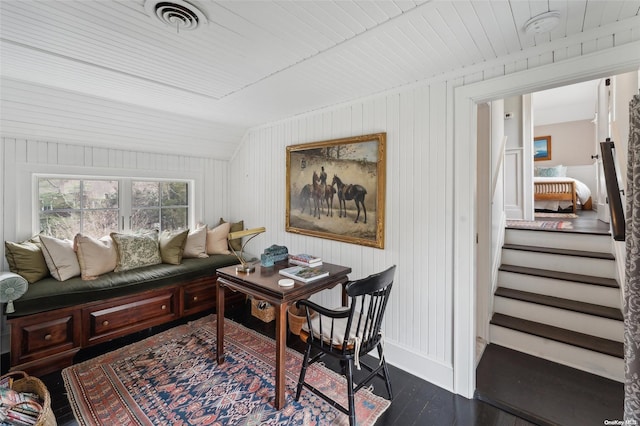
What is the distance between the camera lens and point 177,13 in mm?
1430

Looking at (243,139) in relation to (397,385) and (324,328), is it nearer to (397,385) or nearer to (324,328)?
(324,328)

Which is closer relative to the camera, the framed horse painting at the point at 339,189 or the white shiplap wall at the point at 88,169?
the framed horse painting at the point at 339,189

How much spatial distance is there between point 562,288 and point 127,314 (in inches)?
161

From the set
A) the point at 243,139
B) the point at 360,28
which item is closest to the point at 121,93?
the point at 243,139

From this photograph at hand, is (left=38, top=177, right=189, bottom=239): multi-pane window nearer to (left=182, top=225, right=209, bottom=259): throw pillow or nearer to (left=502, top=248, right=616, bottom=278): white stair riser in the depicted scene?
(left=182, top=225, right=209, bottom=259): throw pillow

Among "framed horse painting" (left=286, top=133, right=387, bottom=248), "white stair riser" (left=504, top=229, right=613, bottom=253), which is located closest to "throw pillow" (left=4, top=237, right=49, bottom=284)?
"framed horse painting" (left=286, top=133, right=387, bottom=248)

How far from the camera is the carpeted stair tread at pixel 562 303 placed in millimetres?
2395

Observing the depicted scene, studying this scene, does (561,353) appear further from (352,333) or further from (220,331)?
(220,331)

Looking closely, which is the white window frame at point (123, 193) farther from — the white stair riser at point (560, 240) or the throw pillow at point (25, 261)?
the white stair riser at point (560, 240)

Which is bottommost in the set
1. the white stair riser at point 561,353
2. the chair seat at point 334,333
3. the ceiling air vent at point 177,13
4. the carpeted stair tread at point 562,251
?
the white stair riser at point 561,353

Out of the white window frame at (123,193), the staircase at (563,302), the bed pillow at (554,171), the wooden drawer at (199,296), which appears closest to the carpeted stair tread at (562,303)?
the staircase at (563,302)

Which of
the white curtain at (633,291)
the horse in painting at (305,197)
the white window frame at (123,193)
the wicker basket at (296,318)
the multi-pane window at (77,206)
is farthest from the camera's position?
the horse in painting at (305,197)

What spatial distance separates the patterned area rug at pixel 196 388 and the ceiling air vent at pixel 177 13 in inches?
89.6

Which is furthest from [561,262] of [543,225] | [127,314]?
[127,314]
